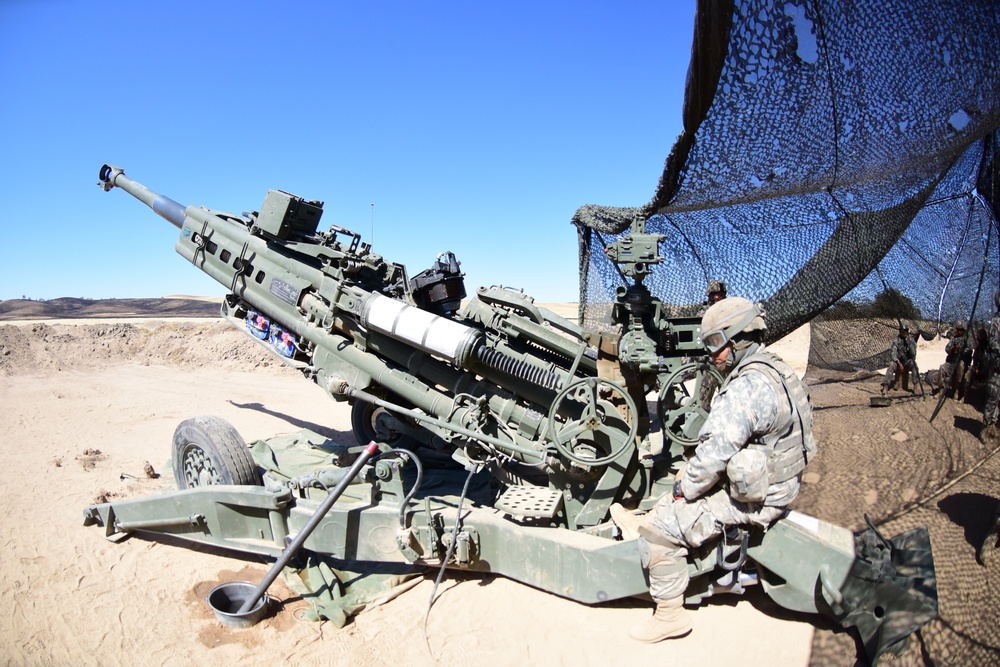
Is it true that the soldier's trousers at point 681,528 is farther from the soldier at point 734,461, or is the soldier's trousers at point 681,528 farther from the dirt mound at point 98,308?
the dirt mound at point 98,308

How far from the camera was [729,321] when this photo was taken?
325cm

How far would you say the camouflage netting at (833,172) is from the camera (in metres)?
3.34

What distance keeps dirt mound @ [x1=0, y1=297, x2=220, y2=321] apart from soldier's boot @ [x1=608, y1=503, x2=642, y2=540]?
17.8 m

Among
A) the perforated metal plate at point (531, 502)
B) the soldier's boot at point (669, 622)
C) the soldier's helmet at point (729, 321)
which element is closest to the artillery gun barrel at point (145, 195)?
the perforated metal plate at point (531, 502)

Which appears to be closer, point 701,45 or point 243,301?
point 701,45

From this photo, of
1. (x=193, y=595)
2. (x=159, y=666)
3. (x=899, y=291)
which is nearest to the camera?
(x=159, y=666)

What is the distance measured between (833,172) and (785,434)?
209cm

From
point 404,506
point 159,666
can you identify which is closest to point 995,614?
point 404,506

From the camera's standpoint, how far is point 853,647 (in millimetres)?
3074

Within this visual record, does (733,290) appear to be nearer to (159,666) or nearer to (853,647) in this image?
(853,647)

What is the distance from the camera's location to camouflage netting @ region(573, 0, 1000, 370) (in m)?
3.34

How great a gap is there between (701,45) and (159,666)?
4517 millimetres

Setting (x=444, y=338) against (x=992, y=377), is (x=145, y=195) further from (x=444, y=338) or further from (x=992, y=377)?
(x=992, y=377)

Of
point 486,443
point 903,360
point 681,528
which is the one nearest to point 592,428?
point 486,443
